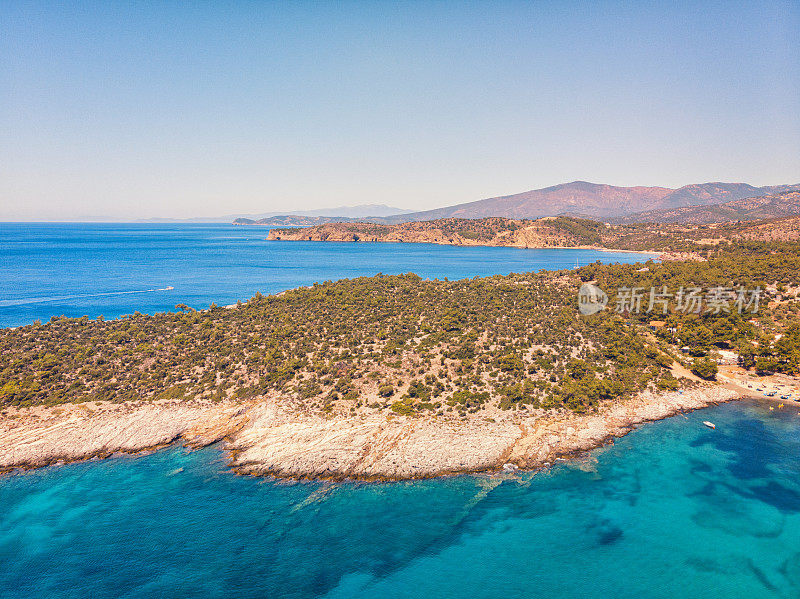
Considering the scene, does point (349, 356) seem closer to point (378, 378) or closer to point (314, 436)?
point (378, 378)

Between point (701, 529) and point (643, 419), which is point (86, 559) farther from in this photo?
point (643, 419)

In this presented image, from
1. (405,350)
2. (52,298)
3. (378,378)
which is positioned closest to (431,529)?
(378,378)

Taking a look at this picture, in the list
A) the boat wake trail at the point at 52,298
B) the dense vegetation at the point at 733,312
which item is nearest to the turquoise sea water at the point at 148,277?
the boat wake trail at the point at 52,298

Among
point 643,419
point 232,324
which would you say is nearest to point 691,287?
point 643,419

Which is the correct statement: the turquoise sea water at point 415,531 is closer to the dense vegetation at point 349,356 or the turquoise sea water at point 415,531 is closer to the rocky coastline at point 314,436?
the rocky coastline at point 314,436

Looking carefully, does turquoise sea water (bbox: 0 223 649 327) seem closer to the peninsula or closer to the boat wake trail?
the boat wake trail

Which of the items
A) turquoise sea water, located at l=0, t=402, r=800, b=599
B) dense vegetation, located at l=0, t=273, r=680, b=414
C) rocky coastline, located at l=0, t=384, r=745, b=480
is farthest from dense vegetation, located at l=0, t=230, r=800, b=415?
turquoise sea water, located at l=0, t=402, r=800, b=599

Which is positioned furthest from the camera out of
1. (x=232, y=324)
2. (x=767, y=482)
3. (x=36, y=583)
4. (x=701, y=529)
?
(x=232, y=324)

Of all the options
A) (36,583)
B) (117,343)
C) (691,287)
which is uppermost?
(691,287)
